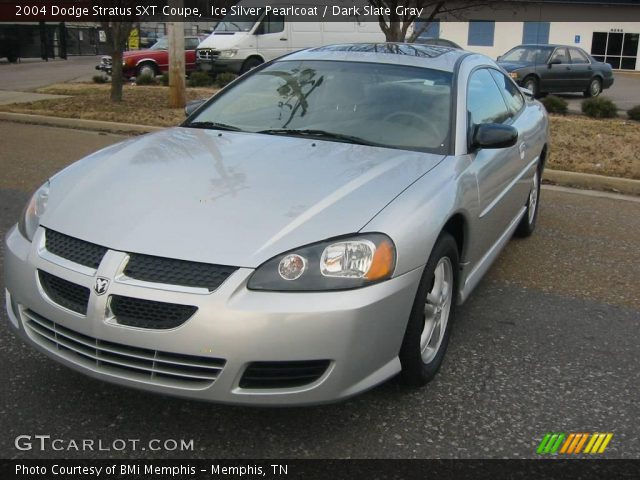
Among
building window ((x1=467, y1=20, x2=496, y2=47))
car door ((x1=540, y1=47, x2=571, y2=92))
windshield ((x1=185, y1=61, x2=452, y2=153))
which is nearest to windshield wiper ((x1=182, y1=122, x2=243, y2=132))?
windshield ((x1=185, y1=61, x2=452, y2=153))

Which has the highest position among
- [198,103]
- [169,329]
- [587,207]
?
[198,103]

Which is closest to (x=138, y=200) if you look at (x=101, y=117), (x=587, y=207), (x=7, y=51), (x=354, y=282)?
(x=354, y=282)

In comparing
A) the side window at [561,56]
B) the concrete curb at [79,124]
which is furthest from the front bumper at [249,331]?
the side window at [561,56]

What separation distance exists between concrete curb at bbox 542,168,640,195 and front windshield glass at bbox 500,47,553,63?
35.3ft

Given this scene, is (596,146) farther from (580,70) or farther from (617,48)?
(617,48)

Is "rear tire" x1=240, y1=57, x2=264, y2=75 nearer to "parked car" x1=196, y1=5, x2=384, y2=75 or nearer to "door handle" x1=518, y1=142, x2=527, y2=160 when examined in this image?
"parked car" x1=196, y1=5, x2=384, y2=75

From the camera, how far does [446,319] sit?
333 centimetres

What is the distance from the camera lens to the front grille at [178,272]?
246 centimetres

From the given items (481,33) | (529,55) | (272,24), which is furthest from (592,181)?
(481,33)

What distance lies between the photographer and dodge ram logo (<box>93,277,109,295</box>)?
2492mm

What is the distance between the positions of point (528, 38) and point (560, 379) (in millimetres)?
38526

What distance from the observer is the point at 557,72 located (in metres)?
17.6

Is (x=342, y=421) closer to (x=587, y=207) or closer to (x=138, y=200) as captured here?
(x=138, y=200)

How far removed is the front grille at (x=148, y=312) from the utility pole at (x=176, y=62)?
33.7ft
